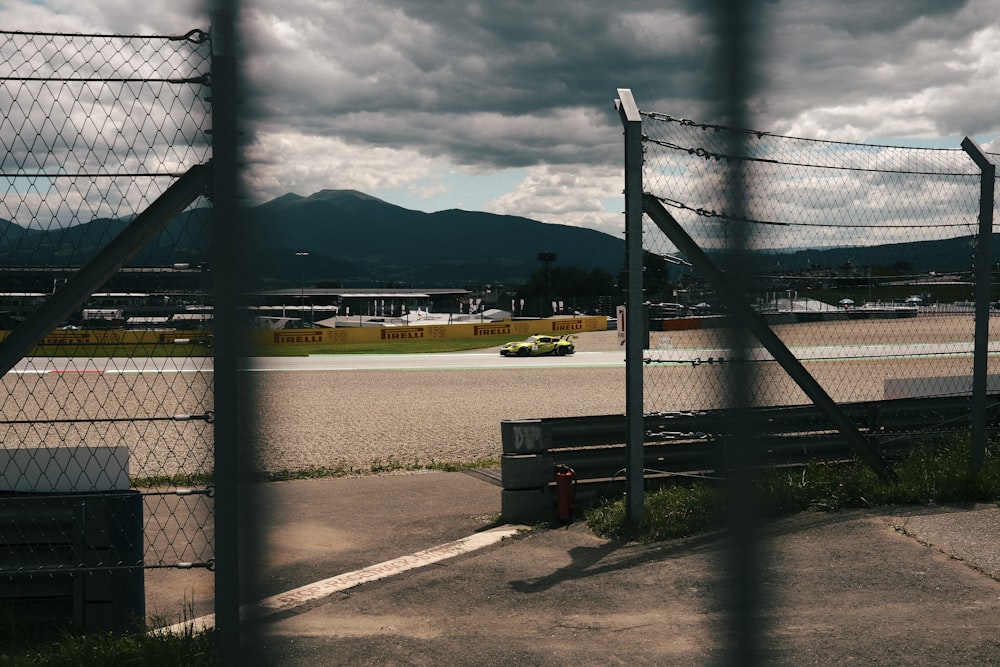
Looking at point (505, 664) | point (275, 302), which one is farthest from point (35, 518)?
point (275, 302)

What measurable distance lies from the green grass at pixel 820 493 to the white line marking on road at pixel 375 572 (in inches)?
30.4

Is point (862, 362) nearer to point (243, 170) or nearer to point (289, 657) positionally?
point (289, 657)

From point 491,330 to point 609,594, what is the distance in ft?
128

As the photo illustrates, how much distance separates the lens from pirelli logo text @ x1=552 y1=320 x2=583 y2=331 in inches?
1838

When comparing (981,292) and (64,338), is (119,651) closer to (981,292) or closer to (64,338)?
(64,338)

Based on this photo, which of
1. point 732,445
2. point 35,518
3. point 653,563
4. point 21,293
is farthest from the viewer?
point 653,563

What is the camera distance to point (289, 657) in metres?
3.65

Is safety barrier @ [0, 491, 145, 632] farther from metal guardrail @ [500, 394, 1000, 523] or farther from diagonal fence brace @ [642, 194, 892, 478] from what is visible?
diagonal fence brace @ [642, 194, 892, 478]

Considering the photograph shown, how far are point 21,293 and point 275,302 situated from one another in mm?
1968

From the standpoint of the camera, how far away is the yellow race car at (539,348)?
29.2 m

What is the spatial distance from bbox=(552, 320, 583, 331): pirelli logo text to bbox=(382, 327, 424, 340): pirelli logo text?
8535 millimetres

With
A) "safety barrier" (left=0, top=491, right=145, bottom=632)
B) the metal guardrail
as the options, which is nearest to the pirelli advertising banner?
the metal guardrail

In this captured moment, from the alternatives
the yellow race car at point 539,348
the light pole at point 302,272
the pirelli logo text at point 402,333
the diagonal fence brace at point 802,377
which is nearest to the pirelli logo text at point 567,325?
the pirelli logo text at point 402,333

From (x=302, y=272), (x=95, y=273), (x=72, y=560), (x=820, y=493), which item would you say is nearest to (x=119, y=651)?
(x=72, y=560)
